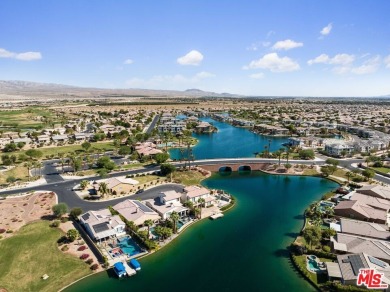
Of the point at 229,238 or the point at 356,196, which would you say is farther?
the point at 356,196

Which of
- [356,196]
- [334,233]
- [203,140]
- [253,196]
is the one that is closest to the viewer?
[334,233]

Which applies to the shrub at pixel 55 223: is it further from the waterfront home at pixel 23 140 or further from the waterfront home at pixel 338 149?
the waterfront home at pixel 338 149

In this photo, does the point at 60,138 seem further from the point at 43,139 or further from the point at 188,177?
the point at 188,177

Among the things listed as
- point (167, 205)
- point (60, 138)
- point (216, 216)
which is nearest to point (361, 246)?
point (216, 216)

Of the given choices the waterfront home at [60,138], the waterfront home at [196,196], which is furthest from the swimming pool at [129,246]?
the waterfront home at [60,138]

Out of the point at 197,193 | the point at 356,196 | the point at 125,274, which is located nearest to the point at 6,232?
the point at 125,274

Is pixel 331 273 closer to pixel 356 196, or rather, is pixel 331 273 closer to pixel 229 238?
pixel 229 238
